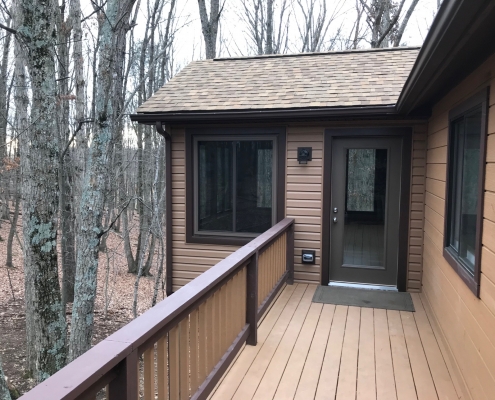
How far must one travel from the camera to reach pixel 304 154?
17.0 ft

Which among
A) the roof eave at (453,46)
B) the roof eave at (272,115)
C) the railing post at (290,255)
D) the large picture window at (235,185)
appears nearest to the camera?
the roof eave at (453,46)

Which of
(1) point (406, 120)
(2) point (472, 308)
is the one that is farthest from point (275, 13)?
(2) point (472, 308)

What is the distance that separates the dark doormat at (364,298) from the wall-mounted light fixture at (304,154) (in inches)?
62.7

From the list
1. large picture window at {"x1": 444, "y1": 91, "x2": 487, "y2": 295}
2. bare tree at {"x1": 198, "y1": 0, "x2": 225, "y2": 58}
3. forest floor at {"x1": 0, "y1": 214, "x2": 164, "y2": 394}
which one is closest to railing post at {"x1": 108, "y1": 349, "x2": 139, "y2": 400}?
large picture window at {"x1": 444, "y1": 91, "x2": 487, "y2": 295}

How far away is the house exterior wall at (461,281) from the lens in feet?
7.40

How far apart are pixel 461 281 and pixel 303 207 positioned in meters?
2.57

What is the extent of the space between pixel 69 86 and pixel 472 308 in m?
10.9

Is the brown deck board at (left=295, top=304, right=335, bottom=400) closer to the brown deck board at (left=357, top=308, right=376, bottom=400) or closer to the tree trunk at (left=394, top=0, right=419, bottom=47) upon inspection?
the brown deck board at (left=357, top=308, right=376, bottom=400)

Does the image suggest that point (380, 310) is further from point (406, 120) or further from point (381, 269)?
point (406, 120)

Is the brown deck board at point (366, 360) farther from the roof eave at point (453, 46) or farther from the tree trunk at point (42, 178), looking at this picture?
A: the tree trunk at point (42, 178)

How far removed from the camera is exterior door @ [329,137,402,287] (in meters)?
5.00

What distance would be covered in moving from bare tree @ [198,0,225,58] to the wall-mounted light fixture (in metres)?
8.61

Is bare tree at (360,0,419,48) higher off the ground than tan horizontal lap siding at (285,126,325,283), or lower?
higher

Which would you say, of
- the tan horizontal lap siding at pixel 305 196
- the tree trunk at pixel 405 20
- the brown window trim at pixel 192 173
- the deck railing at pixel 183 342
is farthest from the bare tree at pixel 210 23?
the deck railing at pixel 183 342
